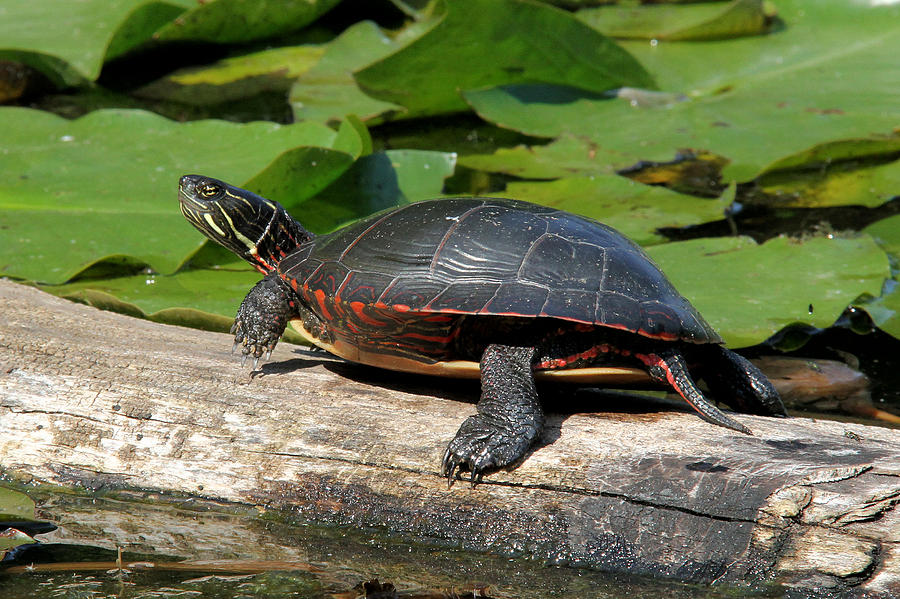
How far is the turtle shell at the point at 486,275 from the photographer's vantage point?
257cm

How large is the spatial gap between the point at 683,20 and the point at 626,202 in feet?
8.43

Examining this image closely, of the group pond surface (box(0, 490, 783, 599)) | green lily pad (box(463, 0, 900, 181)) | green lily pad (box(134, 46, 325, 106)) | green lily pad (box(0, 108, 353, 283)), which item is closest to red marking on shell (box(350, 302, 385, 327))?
pond surface (box(0, 490, 783, 599))

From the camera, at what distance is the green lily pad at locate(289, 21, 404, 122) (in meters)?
5.36

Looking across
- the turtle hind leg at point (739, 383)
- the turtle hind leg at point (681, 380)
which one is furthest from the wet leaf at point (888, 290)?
the turtle hind leg at point (681, 380)

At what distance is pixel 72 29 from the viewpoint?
561cm

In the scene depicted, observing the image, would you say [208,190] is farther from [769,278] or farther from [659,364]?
[769,278]

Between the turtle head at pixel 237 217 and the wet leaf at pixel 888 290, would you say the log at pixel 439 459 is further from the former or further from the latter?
the wet leaf at pixel 888 290

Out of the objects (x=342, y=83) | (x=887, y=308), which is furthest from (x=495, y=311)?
(x=342, y=83)

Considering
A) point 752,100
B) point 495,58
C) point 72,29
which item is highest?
point 72,29

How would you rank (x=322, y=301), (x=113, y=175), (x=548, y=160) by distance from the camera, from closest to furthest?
(x=322, y=301) → (x=113, y=175) → (x=548, y=160)

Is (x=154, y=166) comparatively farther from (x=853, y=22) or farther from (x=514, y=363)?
(x=853, y=22)

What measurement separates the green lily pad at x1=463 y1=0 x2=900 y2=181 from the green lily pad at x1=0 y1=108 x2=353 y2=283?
1.40 m

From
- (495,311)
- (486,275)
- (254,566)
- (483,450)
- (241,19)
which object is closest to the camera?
(254,566)

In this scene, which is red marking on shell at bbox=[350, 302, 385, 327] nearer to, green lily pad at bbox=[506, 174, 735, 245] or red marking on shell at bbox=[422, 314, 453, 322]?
red marking on shell at bbox=[422, 314, 453, 322]
